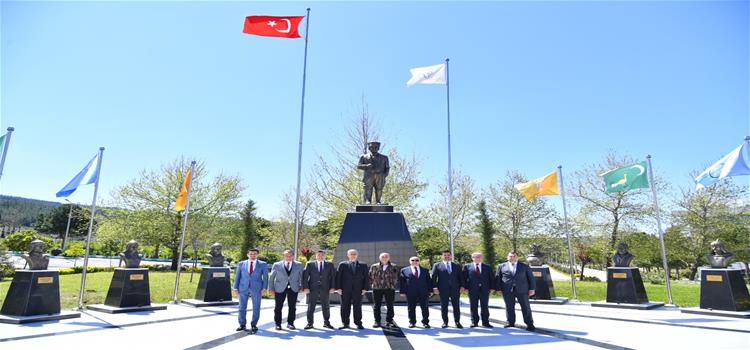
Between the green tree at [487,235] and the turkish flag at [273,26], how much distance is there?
17.3 metres

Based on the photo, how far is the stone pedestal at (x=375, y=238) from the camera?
34.7ft

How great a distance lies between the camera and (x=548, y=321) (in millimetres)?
8039

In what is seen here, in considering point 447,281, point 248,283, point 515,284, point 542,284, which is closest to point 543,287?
point 542,284

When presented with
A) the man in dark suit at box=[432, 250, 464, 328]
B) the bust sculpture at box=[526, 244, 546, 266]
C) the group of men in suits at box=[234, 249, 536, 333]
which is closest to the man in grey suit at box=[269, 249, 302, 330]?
the group of men in suits at box=[234, 249, 536, 333]

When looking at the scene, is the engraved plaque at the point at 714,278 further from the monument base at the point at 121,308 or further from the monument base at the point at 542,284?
the monument base at the point at 121,308

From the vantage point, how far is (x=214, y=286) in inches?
417

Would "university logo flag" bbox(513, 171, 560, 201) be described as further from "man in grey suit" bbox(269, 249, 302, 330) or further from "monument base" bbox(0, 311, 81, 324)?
"monument base" bbox(0, 311, 81, 324)

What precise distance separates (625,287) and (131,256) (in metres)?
12.8

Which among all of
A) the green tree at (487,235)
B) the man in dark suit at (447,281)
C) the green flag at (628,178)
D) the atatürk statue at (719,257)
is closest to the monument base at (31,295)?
the man in dark suit at (447,281)

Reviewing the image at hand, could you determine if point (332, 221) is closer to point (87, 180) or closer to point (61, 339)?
point (87, 180)

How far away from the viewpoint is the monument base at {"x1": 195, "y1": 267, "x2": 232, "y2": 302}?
414 inches

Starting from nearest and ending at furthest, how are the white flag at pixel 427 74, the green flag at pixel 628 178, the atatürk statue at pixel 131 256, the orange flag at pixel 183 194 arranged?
the atatürk statue at pixel 131 256 < the green flag at pixel 628 178 < the orange flag at pixel 183 194 < the white flag at pixel 427 74

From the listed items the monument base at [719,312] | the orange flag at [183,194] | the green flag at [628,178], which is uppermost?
the green flag at [628,178]

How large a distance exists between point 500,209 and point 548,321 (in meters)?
19.2
